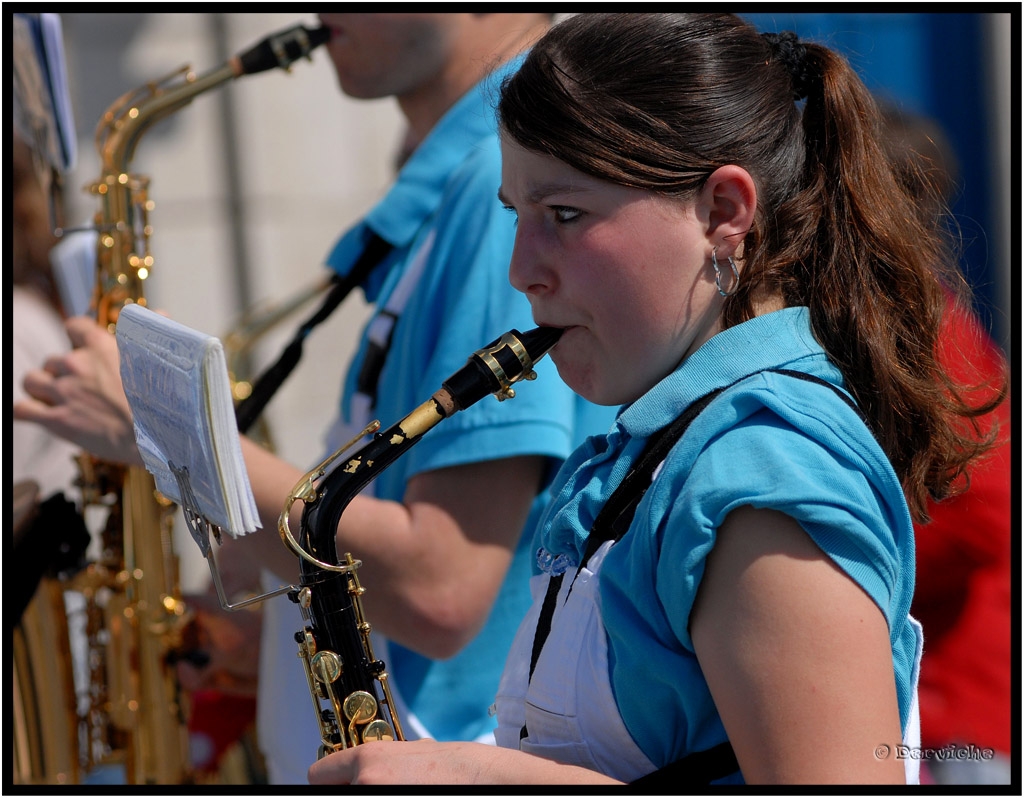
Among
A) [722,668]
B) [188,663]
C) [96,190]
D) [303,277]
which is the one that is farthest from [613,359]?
[303,277]

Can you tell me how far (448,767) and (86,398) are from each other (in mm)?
1142

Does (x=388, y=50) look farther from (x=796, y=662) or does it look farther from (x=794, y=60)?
(x=796, y=662)

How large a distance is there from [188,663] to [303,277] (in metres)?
3.09

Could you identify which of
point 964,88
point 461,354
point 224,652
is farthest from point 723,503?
point 964,88

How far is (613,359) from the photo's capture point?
1225 millimetres

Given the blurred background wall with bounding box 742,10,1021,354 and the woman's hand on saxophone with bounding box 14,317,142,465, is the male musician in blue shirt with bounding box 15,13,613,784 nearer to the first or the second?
the woman's hand on saxophone with bounding box 14,317,142,465

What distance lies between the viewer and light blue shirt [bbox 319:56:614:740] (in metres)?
1.64

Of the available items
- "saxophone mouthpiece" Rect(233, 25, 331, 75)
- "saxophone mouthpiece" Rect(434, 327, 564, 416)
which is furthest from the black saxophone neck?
"saxophone mouthpiece" Rect(233, 25, 331, 75)

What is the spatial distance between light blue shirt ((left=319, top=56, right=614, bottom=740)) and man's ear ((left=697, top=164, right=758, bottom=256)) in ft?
1.35

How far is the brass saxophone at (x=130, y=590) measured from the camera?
2.24 m

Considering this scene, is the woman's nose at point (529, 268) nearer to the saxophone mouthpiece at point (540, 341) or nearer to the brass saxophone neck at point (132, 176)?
the saxophone mouthpiece at point (540, 341)

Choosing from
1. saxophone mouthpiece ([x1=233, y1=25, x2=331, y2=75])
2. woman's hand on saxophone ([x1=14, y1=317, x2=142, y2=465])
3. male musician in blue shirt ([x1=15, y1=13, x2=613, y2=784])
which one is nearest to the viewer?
male musician in blue shirt ([x1=15, y1=13, x2=613, y2=784])

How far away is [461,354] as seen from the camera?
1646 mm

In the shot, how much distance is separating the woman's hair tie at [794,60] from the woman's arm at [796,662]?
24.2 inches
